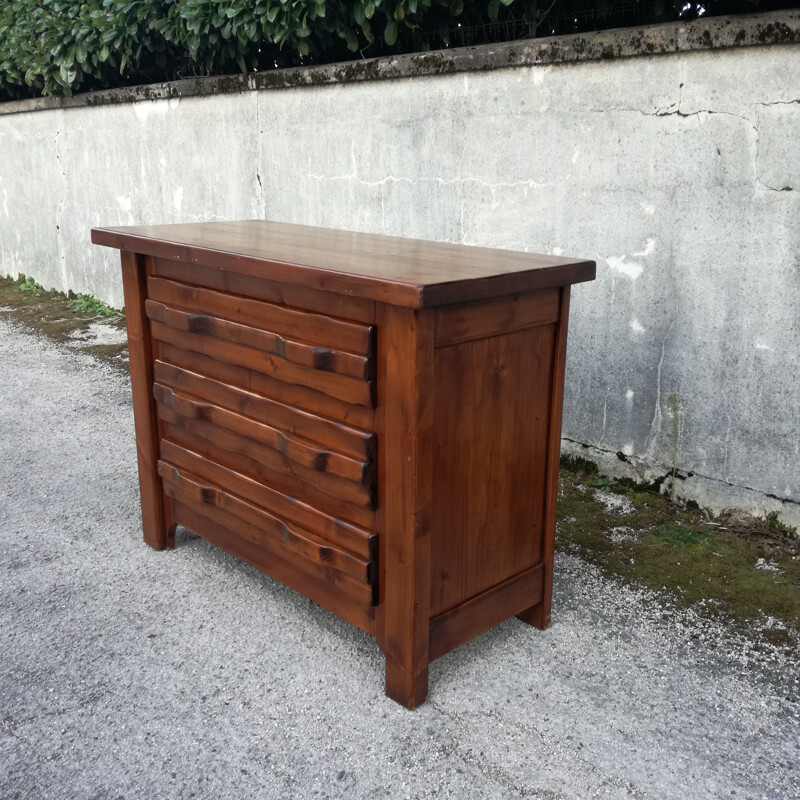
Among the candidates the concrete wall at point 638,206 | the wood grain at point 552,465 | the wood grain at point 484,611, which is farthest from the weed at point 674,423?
the wood grain at point 484,611

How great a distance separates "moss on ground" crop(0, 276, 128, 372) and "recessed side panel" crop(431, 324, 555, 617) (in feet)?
12.5

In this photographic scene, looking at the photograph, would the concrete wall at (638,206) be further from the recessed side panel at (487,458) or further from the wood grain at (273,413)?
the wood grain at (273,413)

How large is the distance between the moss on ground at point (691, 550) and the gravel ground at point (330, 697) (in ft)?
0.40

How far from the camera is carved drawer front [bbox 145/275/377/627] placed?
2.36 metres

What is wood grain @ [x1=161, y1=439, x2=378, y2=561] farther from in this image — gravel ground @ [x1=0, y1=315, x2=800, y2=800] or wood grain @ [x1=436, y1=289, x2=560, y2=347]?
wood grain @ [x1=436, y1=289, x2=560, y2=347]

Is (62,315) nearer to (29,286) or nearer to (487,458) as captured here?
(29,286)

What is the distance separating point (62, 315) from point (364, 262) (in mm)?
5548

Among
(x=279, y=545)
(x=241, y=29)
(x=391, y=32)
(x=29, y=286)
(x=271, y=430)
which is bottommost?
(x=29, y=286)

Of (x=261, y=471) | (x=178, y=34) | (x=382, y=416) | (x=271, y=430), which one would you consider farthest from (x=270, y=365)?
(x=178, y=34)

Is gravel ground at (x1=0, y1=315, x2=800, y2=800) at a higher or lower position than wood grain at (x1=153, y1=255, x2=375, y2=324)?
lower

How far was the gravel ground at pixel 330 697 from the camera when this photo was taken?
2092mm

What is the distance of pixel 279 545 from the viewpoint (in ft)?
8.95

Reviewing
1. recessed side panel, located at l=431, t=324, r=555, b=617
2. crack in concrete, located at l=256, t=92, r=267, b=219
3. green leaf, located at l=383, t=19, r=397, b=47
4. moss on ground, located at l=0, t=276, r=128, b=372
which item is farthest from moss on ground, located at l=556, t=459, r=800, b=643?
moss on ground, located at l=0, t=276, r=128, b=372

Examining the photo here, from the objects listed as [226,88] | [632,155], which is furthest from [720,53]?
[226,88]
